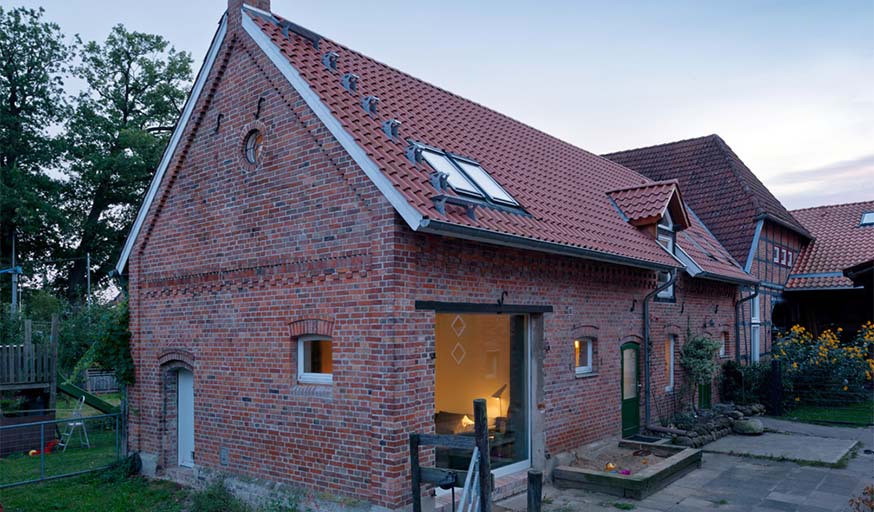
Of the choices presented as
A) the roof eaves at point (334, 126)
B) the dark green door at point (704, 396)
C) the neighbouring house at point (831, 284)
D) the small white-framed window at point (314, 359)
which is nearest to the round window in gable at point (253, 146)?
the roof eaves at point (334, 126)

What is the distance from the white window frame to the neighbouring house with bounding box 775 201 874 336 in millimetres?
3513

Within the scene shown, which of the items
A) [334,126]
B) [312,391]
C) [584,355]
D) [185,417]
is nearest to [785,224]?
[584,355]

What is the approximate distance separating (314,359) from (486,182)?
11.5 feet

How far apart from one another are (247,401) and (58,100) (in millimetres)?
25401

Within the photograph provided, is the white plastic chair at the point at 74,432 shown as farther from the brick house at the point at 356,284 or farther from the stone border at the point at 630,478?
the stone border at the point at 630,478

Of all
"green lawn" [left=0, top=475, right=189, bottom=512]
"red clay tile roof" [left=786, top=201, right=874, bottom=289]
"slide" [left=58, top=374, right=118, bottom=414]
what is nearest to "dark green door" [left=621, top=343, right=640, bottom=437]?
"green lawn" [left=0, top=475, right=189, bottom=512]

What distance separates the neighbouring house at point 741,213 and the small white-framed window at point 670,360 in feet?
15.4

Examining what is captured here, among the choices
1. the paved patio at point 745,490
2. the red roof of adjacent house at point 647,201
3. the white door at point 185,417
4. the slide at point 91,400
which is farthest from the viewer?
the slide at point 91,400

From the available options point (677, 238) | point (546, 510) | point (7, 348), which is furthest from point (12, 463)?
point (677, 238)

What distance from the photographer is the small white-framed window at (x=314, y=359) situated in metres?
8.49

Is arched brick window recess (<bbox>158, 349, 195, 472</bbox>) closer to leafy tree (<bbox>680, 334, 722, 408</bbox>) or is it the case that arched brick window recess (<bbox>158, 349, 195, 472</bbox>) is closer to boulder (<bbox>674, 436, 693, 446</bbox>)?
boulder (<bbox>674, 436, 693, 446</bbox>)

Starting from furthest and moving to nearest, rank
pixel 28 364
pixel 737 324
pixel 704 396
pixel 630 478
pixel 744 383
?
1. pixel 737 324
2. pixel 744 383
3. pixel 704 396
4. pixel 28 364
5. pixel 630 478

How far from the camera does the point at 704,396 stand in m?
16.3

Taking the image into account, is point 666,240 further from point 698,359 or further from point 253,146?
point 253,146
